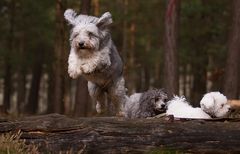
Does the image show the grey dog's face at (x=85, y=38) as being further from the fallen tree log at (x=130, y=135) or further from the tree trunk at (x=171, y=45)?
the tree trunk at (x=171, y=45)

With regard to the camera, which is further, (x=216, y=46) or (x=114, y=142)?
(x=216, y=46)

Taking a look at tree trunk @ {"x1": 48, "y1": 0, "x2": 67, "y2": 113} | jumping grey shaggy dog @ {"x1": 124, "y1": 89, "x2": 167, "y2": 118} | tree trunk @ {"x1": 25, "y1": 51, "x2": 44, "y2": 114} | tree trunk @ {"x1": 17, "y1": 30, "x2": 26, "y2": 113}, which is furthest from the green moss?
tree trunk @ {"x1": 25, "y1": 51, "x2": 44, "y2": 114}

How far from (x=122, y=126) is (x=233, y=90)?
325 inches

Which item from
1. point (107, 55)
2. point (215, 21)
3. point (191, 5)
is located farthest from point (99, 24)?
point (215, 21)

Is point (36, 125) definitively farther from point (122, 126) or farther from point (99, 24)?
point (99, 24)

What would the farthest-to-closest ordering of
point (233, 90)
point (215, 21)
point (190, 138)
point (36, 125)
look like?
point (215, 21) < point (233, 90) < point (36, 125) < point (190, 138)

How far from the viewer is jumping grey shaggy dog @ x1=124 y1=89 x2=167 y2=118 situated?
944 cm

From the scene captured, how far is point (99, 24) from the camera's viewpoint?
992cm

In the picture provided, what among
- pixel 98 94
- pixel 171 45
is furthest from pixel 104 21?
pixel 171 45

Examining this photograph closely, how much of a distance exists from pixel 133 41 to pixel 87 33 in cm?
2173

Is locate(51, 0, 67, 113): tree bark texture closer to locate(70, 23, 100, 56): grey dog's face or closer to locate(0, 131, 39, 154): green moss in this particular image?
locate(70, 23, 100, 56): grey dog's face

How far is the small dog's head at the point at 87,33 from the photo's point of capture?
30.9 feet

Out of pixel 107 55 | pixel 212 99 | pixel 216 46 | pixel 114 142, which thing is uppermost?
pixel 216 46

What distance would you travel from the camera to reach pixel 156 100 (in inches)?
374
